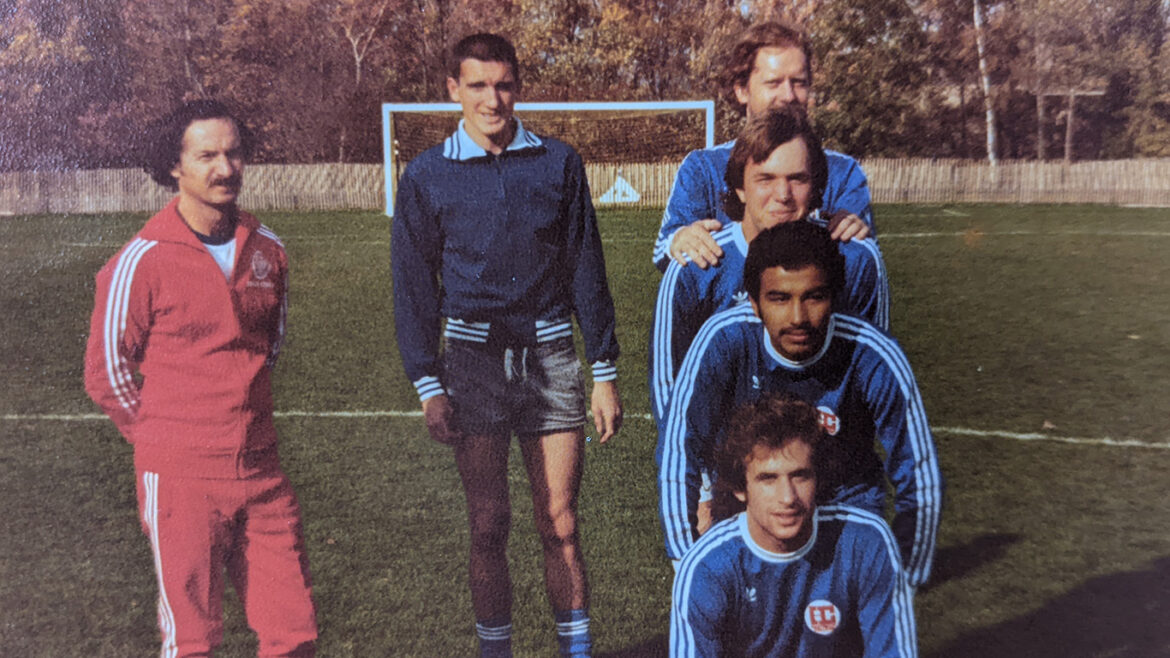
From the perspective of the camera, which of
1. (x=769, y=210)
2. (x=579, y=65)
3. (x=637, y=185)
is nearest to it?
(x=769, y=210)

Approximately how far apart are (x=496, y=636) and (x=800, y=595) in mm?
990

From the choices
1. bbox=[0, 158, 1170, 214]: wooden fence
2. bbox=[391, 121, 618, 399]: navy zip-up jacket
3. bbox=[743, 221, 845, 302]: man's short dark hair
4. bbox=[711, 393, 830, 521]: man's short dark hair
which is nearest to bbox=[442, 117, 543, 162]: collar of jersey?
bbox=[391, 121, 618, 399]: navy zip-up jacket

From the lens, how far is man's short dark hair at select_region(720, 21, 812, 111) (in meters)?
3.18

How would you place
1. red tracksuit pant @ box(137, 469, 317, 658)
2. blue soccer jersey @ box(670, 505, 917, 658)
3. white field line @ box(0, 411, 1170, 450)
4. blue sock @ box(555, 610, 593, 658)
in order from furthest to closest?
white field line @ box(0, 411, 1170, 450) < blue sock @ box(555, 610, 593, 658) < red tracksuit pant @ box(137, 469, 317, 658) < blue soccer jersey @ box(670, 505, 917, 658)

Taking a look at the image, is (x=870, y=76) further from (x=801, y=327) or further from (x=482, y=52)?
(x=482, y=52)

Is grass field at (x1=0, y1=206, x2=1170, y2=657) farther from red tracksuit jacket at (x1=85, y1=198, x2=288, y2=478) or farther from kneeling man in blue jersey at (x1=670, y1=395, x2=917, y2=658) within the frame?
kneeling man in blue jersey at (x1=670, y1=395, x2=917, y2=658)

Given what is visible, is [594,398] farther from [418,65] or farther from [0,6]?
[0,6]

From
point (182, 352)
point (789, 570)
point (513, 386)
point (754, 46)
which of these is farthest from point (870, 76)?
point (182, 352)

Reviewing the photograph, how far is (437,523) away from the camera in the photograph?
355 centimetres

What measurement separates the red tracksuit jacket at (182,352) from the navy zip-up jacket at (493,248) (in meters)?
0.43

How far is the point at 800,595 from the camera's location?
2836 millimetres

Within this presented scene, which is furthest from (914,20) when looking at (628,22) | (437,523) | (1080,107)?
(437,523)

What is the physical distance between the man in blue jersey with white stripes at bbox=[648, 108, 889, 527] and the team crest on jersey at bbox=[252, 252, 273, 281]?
3.87 feet

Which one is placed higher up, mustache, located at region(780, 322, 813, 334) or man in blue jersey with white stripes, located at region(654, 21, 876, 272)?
man in blue jersey with white stripes, located at region(654, 21, 876, 272)
